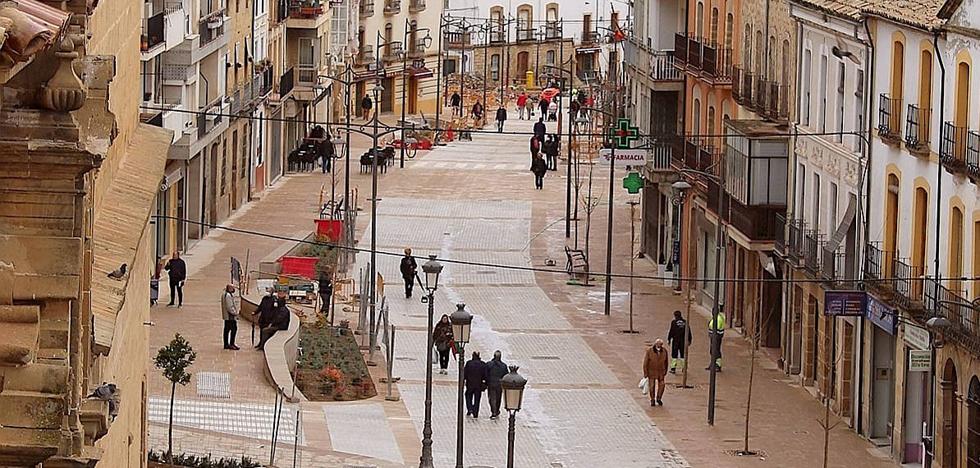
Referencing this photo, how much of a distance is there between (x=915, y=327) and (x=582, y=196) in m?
38.0

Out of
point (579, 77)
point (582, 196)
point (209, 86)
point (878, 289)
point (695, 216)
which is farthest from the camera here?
point (579, 77)

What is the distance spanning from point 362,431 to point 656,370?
595 cm

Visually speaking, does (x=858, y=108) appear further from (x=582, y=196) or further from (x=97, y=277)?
(x=582, y=196)

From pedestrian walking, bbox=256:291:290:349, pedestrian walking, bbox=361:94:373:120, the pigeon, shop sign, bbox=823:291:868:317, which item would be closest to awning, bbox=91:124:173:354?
the pigeon

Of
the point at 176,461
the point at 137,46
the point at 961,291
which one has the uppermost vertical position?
the point at 137,46

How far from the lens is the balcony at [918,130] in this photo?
131ft

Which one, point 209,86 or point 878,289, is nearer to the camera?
point 878,289

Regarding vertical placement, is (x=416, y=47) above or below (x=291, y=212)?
above

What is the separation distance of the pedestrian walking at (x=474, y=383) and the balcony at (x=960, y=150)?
27.8 feet

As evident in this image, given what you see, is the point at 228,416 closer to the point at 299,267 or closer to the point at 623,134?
the point at 299,267

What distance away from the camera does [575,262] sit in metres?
63.5

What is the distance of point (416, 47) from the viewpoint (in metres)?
111

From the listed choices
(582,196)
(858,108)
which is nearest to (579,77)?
(582,196)

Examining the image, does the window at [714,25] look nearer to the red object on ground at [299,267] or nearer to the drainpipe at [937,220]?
the red object on ground at [299,267]
